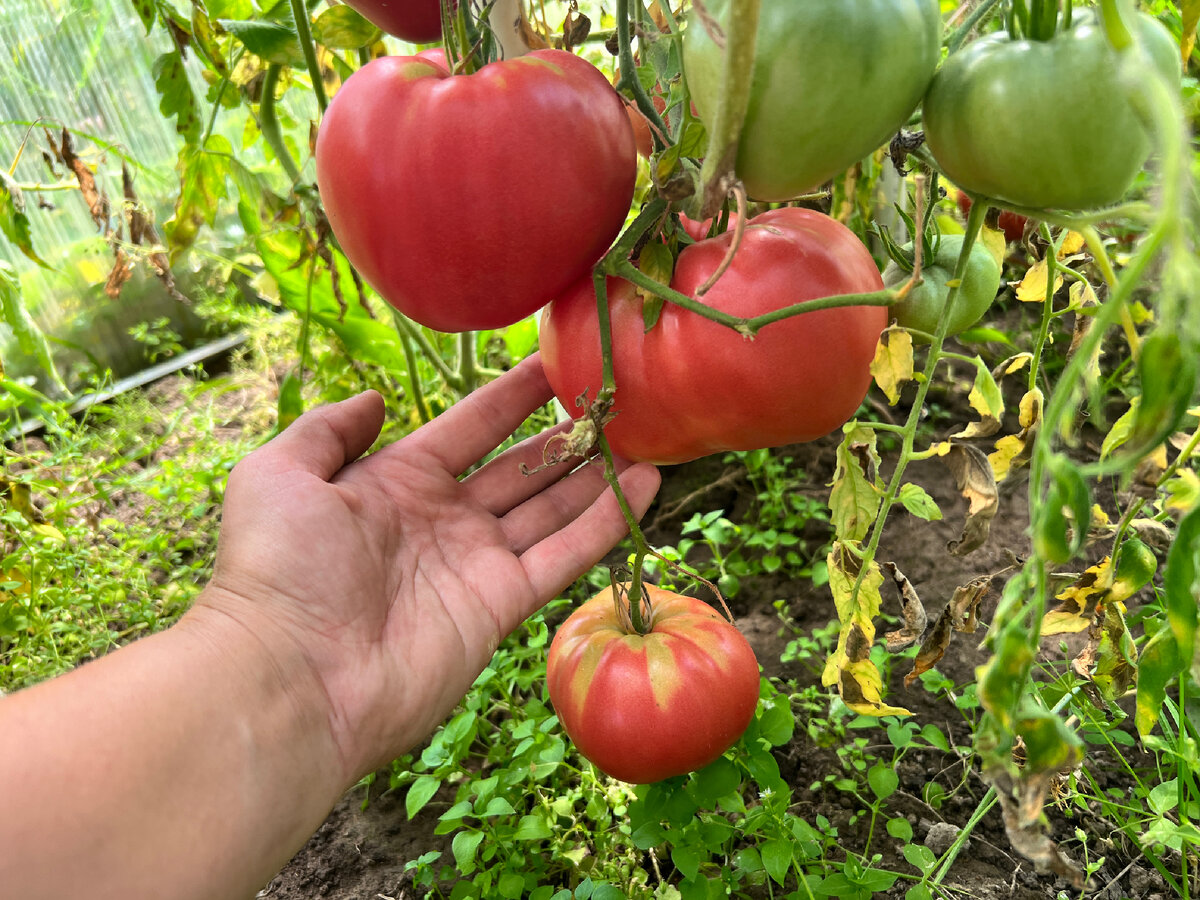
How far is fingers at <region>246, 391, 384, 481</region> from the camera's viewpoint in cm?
74

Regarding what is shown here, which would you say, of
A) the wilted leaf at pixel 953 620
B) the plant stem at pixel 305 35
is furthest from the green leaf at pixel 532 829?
the plant stem at pixel 305 35

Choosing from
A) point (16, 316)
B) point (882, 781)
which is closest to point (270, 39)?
point (16, 316)

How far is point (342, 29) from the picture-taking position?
0.74 m

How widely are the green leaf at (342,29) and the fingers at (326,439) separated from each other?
329 mm

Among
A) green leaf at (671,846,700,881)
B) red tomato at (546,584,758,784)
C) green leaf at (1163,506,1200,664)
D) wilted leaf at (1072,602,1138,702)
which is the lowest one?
green leaf at (671,846,700,881)

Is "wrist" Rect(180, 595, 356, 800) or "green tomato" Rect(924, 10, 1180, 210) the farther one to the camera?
"wrist" Rect(180, 595, 356, 800)

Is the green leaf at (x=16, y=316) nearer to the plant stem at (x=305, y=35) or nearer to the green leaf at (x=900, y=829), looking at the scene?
the plant stem at (x=305, y=35)

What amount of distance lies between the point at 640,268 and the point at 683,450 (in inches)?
5.1

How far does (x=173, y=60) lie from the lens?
95cm

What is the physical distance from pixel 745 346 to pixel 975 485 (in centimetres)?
16

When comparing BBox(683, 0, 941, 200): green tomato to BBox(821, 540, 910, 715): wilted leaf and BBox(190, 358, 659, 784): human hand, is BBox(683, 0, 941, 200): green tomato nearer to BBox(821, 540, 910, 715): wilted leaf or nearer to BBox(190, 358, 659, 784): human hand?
BBox(821, 540, 910, 715): wilted leaf

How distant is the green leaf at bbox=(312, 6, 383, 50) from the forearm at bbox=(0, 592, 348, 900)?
1.71 feet

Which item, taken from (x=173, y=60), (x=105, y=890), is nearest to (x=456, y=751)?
(x=105, y=890)

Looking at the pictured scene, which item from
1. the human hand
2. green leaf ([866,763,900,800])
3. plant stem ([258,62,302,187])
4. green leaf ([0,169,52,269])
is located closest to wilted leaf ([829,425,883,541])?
the human hand
